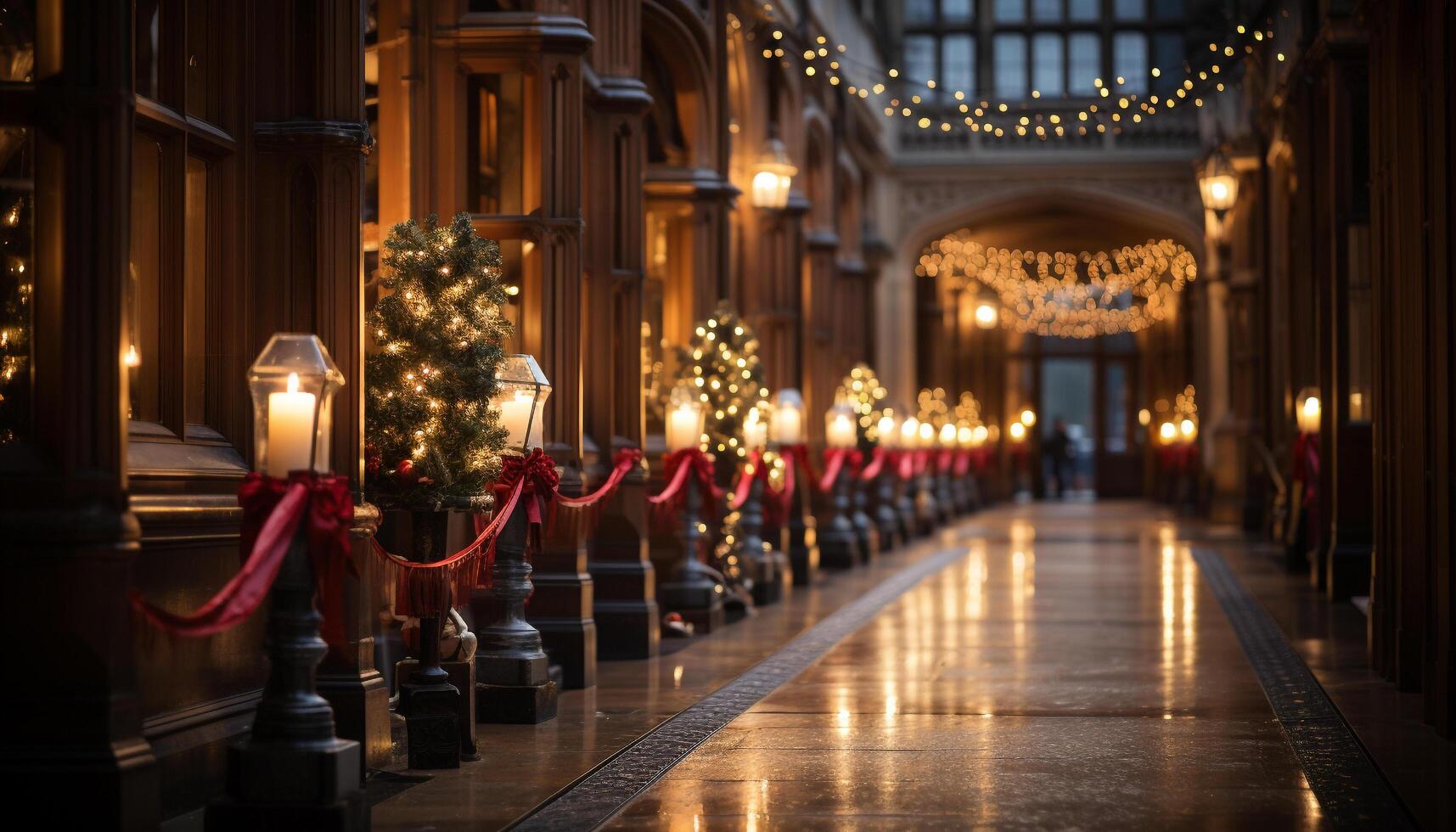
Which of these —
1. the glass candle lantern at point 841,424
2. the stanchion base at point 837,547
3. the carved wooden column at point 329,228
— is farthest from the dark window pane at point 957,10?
the carved wooden column at point 329,228

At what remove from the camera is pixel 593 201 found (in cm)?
1283

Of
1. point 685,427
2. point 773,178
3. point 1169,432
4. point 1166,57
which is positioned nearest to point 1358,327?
point 773,178

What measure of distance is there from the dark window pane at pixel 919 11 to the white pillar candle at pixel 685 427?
74.8 ft

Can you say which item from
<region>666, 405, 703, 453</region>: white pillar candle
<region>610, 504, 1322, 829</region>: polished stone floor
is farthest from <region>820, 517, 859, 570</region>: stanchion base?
<region>666, 405, 703, 453</region>: white pillar candle

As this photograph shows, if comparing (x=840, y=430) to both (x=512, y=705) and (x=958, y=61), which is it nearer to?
(x=512, y=705)

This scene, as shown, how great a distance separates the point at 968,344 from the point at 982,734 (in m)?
38.5

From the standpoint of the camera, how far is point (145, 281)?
23.6 ft

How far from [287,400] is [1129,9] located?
30.9 meters

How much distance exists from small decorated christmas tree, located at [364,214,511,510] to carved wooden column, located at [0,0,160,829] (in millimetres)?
2347

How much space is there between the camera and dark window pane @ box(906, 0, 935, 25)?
115 feet

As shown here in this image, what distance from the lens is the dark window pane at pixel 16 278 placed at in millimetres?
6375

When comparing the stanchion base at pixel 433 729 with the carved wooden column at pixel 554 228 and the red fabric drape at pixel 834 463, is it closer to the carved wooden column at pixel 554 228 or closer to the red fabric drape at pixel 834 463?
the carved wooden column at pixel 554 228

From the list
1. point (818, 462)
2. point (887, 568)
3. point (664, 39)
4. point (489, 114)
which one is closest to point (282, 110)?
point (489, 114)

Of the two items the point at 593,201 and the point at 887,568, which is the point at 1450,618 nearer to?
the point at 593,201
